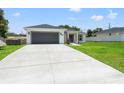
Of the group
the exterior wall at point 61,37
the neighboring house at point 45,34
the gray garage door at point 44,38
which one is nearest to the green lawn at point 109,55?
the exterior wall at point 61,37

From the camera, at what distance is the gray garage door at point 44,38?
3269 centimetres

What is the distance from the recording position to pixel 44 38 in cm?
3312

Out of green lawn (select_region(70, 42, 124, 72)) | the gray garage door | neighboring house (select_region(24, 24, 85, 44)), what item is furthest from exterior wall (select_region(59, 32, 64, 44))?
green lawn (select_region(70, 42, 124, 72))

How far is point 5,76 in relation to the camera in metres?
6.62

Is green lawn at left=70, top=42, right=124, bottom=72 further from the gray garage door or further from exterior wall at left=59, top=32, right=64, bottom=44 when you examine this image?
the gray garage door

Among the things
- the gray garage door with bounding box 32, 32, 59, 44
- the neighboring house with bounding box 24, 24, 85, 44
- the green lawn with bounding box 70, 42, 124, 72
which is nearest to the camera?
the green lawn with bounding box 70, 42, 124, 72

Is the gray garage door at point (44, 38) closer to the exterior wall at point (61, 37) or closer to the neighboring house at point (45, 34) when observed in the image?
the neighboring house at point (45, 34)

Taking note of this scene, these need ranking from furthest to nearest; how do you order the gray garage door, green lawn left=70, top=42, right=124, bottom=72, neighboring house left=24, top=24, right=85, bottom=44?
the gray garage door → neighboring house left=24, top=24, right=85, bottom=44 → green lawn left=70, top=42, right=124, bottom=72

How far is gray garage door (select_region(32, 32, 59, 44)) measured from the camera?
3269cm

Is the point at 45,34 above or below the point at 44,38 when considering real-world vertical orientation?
above

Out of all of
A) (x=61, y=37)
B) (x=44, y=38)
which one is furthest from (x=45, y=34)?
(x=61, y=37)

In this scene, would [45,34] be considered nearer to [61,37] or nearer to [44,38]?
[44,38]
